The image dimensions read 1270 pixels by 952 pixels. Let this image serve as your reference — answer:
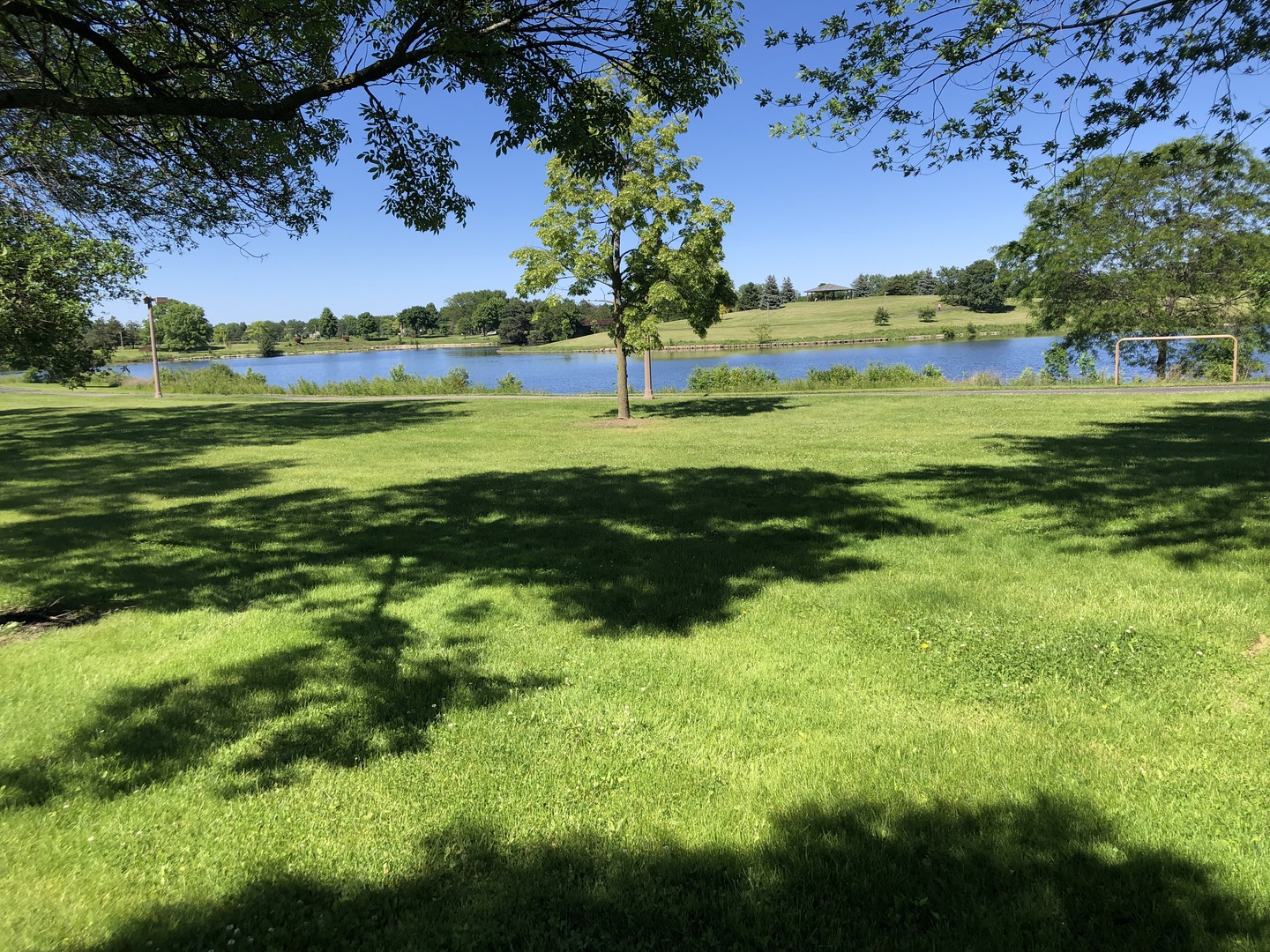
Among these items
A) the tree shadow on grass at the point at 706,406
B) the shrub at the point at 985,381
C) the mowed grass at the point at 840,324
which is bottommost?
the tree shadow on grass at the point at 706,406

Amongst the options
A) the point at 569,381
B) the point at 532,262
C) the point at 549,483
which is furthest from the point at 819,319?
the point at 549,483

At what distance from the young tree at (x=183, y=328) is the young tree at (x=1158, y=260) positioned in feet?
285

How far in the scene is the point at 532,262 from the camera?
18219mm

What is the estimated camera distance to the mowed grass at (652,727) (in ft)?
8.08

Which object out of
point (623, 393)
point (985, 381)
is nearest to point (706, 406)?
point (623, 393)

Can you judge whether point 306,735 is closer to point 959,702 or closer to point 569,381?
point 959,702

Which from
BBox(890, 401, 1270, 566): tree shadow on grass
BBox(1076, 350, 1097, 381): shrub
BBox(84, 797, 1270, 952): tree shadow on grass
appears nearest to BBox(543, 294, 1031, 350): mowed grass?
BBox(1076, 350, 1097, 381): shrub

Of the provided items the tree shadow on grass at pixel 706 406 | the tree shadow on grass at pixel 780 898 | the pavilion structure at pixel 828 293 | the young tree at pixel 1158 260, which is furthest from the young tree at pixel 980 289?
the tree shadow on grass at pixel 780 898

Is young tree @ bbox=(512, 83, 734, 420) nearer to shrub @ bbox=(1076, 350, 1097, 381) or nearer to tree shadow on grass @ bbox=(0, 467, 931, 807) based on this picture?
tree shadow on grass @ bbox=(0, 467, 931, 807)

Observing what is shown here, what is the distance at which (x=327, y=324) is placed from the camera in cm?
16588

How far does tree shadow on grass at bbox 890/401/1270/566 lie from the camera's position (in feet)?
21.7

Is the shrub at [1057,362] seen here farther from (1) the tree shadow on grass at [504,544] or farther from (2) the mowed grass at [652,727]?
(1) the tree shadow on grass at [504,544]

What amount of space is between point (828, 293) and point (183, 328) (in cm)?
14002

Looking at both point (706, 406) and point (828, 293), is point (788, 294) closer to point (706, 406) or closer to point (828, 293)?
point (828, 293)
